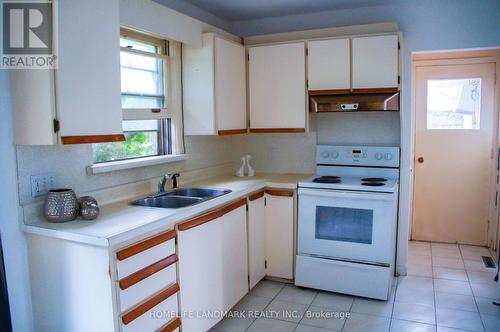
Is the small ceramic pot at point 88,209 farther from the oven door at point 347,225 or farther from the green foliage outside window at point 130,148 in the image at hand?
the oven door at point 347,225

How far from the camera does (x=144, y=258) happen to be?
2.00m

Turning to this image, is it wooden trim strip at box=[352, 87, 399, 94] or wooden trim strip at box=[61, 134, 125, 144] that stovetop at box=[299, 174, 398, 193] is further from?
wooden trim strip at box=[61, 134, 125, 144]

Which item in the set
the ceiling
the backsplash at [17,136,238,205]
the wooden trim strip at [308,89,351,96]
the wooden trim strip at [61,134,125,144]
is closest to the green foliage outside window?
the backsplash at [17,136,238,205]

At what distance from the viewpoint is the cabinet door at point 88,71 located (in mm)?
1885

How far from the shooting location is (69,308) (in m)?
1.96

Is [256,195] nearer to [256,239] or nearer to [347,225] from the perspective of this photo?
[256,239]

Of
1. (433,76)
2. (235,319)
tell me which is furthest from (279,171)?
(433,76)

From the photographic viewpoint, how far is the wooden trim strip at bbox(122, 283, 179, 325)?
74.3 inches

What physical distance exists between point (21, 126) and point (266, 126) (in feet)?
6.82

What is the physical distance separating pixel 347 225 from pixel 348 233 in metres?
0.07

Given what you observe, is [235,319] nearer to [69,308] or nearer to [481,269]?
[69,308]

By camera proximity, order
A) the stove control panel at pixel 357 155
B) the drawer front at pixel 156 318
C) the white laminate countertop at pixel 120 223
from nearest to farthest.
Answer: the white laminate countertop at pixel 120 223 < the drawer front at pixel 156 318 < the stove control panel at pixel 357 155

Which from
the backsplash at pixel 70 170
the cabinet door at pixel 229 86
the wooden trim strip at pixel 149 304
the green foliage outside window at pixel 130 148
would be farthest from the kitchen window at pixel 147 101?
the wooden trim strip at pixel 149 304

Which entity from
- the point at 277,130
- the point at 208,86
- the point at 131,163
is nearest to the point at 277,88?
the point at 277,130
